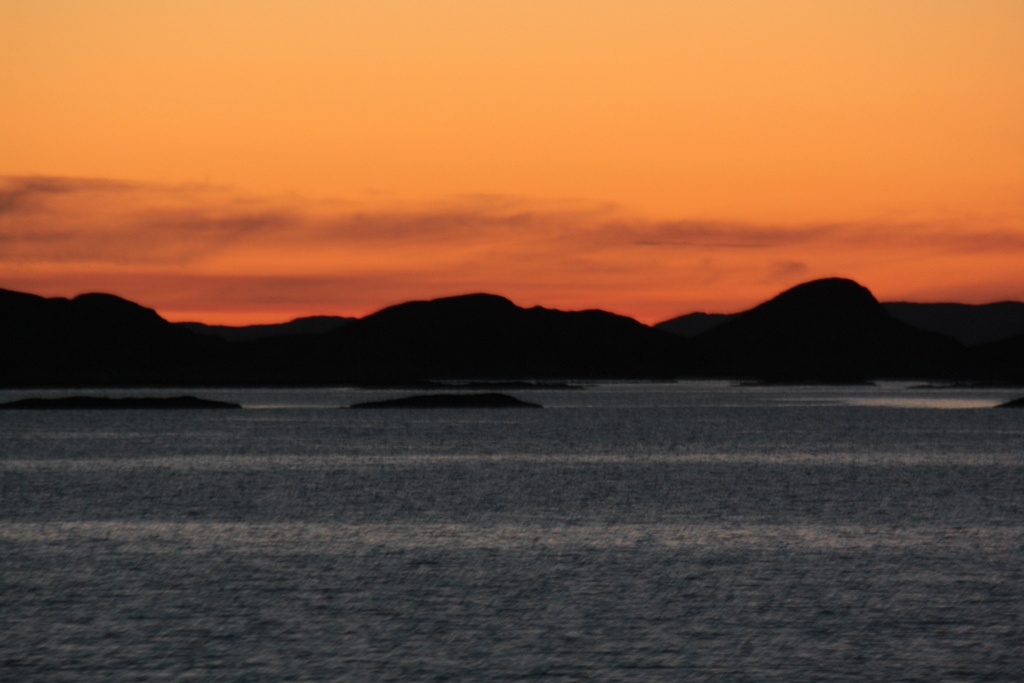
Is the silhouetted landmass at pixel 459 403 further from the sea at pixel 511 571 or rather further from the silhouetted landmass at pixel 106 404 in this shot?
the sea at pixel 511 571

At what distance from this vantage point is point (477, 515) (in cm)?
4722

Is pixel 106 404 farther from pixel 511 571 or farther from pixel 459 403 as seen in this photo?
pixel 511 571

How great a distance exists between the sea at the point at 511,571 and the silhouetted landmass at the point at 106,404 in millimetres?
103711

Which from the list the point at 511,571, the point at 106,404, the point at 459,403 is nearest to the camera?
the point at 511,571

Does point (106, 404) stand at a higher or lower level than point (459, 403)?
higher

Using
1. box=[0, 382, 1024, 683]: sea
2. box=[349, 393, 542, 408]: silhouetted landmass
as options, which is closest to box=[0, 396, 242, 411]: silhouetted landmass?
box=[349, 393, 542, 408]: silhouetted landmass

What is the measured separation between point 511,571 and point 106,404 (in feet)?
510

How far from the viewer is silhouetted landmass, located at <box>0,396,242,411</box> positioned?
176825 mm

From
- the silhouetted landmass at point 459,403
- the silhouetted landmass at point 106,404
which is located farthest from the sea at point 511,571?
the silhouetted landmass at point 459,403

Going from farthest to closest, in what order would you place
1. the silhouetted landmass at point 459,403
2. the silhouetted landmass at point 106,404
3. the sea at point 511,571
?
the silhouetted landmass at point 459,403
the silhouetted landmass at point 106,404
the sea at point 511,571

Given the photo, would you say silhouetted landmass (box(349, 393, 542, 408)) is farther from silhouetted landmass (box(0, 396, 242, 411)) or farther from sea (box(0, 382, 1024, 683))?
sea (box(0, 382, 1024, 683))

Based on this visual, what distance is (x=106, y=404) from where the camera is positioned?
178m

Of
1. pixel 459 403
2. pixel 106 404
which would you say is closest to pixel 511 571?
pixel 459 403

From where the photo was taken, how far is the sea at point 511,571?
2289 centimetres
